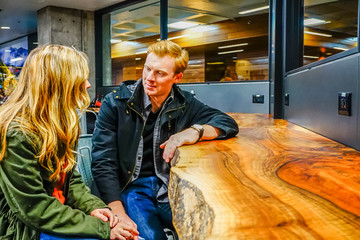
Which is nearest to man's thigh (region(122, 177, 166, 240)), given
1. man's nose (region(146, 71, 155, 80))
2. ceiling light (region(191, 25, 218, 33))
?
man's nose (region(146, 71, 155, 80))

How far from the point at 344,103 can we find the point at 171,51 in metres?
0.82

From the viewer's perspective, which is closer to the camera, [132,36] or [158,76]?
[158,76]

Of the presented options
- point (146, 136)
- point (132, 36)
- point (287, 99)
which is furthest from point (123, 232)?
point (132, 36)

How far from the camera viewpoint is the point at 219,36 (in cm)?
629

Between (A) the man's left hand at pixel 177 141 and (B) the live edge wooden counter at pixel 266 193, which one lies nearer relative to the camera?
(B) the live edge wooden counter at pixel 266 193

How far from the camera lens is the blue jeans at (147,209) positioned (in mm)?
1466

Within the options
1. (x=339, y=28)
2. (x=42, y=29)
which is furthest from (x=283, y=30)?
(x=42, y=29)

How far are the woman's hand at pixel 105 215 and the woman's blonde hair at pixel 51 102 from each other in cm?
19

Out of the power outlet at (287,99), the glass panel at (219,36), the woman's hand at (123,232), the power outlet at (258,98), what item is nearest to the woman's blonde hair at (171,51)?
the woman's hand at (123,232)

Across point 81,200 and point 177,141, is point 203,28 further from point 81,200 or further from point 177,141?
point 81,200

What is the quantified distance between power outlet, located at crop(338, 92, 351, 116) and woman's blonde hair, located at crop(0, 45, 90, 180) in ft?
3.41

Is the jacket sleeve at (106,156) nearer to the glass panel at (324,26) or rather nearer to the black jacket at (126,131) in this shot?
the black jacket at (126,131)

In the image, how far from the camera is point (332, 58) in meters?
1.68

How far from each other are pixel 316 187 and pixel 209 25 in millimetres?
5891
